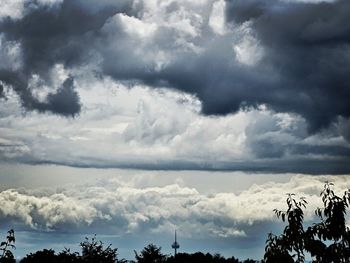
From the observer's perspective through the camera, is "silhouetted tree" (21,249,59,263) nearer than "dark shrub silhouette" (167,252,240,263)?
Yes

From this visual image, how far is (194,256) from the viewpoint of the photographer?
15188 cm

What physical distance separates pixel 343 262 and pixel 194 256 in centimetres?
13441

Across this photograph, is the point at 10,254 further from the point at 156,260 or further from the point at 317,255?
the point at 156,260

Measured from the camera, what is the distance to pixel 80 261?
113 metres

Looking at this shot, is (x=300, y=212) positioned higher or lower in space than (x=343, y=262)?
higher

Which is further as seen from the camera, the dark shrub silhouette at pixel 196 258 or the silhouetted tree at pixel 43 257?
the dark shrub silhouette at pixel 196 258

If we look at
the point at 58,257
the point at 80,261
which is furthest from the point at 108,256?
the point at 58,257

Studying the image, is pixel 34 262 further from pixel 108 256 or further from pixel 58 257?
pixel 108 256

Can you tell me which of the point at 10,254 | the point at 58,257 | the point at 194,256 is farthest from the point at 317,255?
the point at 194,256

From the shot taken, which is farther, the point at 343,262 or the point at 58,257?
the point at 58,257

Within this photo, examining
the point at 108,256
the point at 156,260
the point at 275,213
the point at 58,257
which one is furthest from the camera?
the point at 156,260

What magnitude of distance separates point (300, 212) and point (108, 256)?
9318cm

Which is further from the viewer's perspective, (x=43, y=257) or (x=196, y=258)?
(x=196, y=258)

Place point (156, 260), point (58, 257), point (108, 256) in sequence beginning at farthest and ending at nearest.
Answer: point (156, 260), point (58, 257), point (108, 256)
